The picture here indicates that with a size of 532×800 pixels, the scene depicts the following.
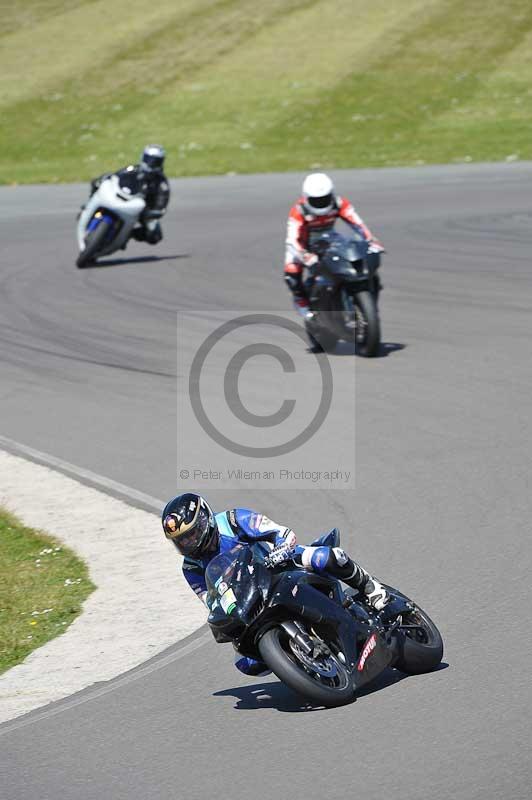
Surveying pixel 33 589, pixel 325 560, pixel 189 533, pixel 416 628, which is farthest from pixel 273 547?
pixel 33 589

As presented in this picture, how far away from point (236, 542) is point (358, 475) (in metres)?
3.70

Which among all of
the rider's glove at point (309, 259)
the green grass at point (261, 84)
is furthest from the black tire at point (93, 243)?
the green grass at point (261, 84)

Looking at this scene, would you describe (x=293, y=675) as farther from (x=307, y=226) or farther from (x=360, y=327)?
(x=307, y=226)

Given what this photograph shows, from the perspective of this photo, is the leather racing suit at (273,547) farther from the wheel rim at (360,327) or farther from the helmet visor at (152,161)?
the helmet visor at (152,161)

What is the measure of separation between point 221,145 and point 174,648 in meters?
29.3

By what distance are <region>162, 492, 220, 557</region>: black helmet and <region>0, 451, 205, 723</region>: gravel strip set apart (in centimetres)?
106

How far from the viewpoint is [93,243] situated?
20.5 m

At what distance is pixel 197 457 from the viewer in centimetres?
1135

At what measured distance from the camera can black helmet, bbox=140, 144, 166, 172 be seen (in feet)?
68.1

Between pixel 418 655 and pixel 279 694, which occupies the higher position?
pixel 418 655

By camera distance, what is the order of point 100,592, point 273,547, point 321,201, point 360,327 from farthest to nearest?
point 321,201 < point 360,327 < point 100,592 < point 273,547

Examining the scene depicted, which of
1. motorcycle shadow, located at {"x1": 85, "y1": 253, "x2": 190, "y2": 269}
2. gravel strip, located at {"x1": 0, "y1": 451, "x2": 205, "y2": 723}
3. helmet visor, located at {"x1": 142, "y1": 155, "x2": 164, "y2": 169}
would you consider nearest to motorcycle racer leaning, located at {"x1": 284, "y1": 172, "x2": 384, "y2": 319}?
gravel strip, located at {"x1": 0, "y1": 451, "x2": 205, "y2": 723}

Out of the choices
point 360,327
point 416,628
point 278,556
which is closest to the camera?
point 278,556

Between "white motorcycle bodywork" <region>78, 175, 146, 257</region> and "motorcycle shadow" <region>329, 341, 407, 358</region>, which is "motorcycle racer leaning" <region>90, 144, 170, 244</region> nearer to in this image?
"white motorcycle bodywork" <region>78, 175, 146, 257</region>
